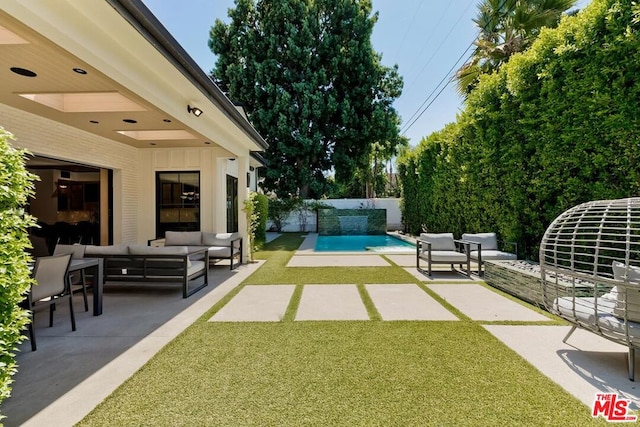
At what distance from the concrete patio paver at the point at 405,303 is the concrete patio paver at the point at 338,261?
7.75ft

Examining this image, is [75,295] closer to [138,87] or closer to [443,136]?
[138,87]

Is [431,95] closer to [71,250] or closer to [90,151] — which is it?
[90,151]

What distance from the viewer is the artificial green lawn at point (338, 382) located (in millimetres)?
2266

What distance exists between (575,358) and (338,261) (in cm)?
619

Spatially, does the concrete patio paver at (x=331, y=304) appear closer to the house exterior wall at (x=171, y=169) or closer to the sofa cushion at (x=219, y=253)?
the sofa cushion at (x=219, y=253)

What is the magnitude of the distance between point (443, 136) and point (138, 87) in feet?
29.7

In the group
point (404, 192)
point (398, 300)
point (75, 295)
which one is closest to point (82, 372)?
point (75, 295)

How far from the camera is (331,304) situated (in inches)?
194

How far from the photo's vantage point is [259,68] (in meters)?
17.5

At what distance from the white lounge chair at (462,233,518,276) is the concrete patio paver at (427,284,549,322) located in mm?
1037

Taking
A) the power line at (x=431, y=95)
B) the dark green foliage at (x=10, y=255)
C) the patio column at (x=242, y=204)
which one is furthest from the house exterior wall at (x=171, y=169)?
the power line at (x=431, y=95)

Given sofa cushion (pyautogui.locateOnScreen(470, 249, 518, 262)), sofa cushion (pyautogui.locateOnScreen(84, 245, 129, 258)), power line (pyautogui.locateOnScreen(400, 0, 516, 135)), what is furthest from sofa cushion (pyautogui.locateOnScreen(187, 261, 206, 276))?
power line (pyautogui.locateOnScreen(400, 0, 516, 135))

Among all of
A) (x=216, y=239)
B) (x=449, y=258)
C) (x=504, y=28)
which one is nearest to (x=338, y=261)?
(x=449, y=258)

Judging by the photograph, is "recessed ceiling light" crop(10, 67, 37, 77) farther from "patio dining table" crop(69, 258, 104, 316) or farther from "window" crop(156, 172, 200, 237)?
"window" crop(156, 172, 200, 237)
